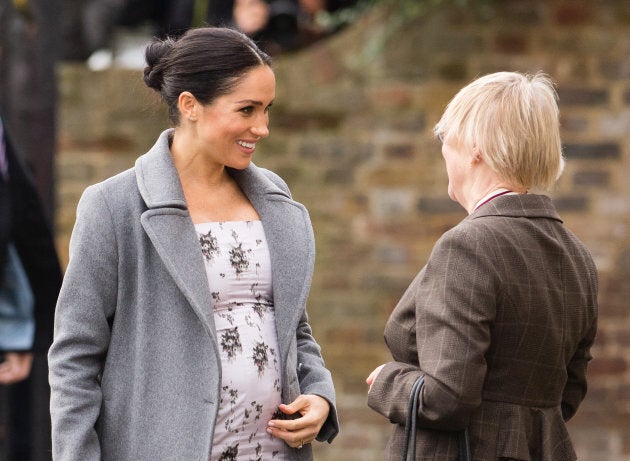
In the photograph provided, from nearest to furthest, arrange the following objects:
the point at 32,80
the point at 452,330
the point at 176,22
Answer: the point at 452,330, the point at 32,80, the point at 176,22

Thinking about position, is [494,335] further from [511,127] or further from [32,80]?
[32,80]

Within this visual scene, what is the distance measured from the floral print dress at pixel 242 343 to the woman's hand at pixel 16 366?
1752mm

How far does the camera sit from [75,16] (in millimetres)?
7523

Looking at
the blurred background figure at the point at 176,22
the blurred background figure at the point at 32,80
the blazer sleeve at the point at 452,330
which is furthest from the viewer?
the blurred background figure at the point at 176,22

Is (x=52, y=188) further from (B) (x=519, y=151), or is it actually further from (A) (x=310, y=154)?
(B) (x=519, y=151)

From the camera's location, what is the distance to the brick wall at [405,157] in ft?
19.2

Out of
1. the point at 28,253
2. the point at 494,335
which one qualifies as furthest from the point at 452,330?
the point at 28,253

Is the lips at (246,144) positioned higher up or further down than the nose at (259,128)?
further down

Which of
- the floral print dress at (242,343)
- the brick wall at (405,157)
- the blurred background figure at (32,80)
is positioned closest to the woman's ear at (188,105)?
the floral print dress at (242,343)

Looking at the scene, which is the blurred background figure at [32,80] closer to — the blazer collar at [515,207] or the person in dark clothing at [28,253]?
the person in dark clothing at [28,253]

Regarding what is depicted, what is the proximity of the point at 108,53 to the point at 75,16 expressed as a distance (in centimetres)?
40

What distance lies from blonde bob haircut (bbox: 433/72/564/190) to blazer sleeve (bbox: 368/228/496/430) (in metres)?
0.22

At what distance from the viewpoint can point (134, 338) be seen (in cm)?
283

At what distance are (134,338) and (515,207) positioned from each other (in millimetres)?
964
